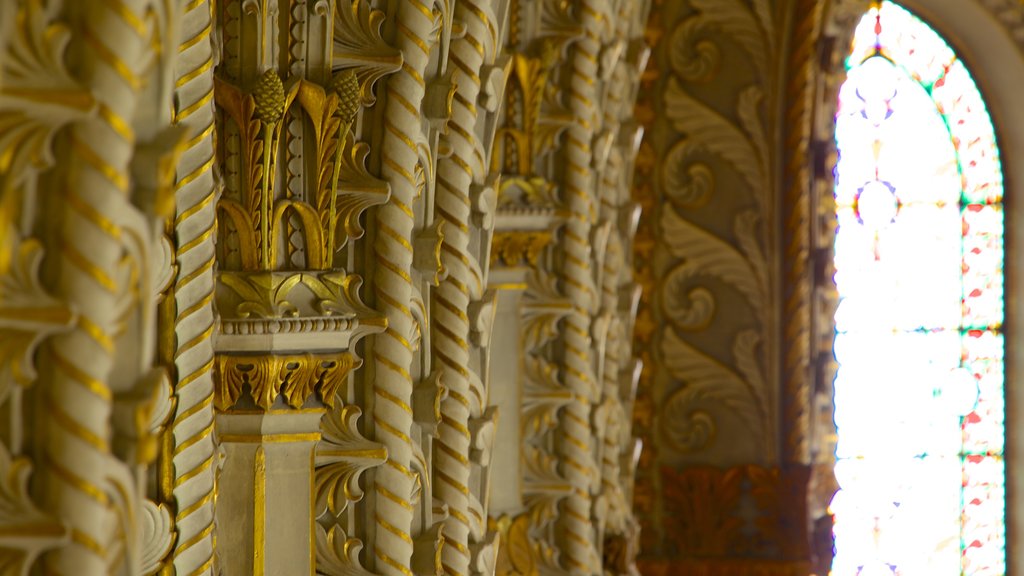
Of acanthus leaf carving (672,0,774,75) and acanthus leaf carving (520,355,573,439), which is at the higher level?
acanthus leaf carving (672,0,774,75)

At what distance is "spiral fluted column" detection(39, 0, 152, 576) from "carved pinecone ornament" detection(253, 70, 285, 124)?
1.68 feet

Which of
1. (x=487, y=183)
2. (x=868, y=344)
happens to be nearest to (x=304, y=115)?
(x=487, y=183)

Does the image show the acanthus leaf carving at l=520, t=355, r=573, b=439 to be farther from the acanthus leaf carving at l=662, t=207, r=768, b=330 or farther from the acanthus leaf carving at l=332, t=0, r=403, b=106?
the acanthus leaf carving at l=662, t=207, r=768, b=330

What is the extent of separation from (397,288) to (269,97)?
0.21m

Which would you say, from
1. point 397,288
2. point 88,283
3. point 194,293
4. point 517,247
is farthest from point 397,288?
point 517,247

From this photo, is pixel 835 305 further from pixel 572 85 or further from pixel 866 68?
pixel 572 85

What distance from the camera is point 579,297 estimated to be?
7.49ft

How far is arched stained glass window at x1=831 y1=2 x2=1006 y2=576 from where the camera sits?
4.73 meters

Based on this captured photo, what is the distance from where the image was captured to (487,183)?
5.74 ft

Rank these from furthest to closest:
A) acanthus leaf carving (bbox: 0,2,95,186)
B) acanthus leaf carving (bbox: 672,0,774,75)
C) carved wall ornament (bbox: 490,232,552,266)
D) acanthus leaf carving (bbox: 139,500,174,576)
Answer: acanthus leaf carving (bbox: 672,0,774,75), carved wall ornament (bbox: 490,232,552,266), acanthus leaf carving (bbox: 139,500,174,576), acanthus leaf carving (bbox: 0,2,95,186)

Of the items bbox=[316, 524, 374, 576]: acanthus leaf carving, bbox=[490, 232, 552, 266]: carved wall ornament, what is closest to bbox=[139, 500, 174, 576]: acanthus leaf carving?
bbox=[316, 524, 374, 576]: acanthus leaf carving

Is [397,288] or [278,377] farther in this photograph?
[397,288]

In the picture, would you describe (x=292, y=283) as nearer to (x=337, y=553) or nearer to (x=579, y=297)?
(x=337, y=553)

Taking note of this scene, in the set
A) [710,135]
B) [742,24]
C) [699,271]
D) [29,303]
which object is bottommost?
[29,303]
